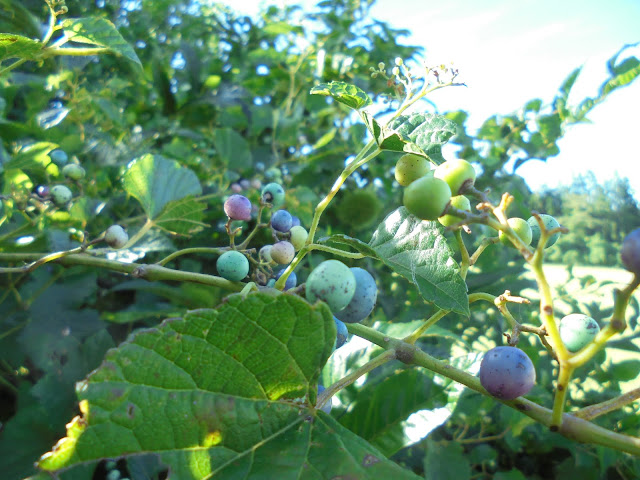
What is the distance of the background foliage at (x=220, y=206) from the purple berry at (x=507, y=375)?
1.22 ft

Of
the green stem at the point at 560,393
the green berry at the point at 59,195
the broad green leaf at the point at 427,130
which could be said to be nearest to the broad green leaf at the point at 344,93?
the broad green leaf at the point at 427,130

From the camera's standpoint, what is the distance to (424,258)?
1.77 feet

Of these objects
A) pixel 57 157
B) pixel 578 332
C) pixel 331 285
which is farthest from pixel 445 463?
pixel 57 157

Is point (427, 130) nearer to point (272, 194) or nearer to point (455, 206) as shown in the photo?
point (455, 206)

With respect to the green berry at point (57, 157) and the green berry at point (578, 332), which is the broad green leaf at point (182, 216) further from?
the green berry at point (578, 332)

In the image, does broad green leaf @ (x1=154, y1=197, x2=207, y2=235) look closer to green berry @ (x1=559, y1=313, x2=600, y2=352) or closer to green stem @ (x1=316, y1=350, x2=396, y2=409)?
green stem @ (x1=316, y1=350, x2=396, y2=409)

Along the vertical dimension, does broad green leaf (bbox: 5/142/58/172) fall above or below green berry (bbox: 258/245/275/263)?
below

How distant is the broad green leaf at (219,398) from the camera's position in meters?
0.42

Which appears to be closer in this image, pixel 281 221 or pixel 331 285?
pixel 331 285

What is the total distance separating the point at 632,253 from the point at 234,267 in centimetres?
45

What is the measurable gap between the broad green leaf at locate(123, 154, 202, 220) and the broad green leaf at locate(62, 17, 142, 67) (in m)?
0.22

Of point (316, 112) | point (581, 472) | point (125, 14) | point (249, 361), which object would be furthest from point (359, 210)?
point (125, 14)

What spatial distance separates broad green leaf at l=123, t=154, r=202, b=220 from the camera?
2.99 feet

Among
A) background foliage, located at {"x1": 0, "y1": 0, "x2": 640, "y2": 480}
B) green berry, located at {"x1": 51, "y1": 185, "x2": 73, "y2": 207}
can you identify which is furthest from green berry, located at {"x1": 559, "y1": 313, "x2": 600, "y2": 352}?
green berry, located at {"x1": 51, "y1": 185, "x2": 73, "y2": 207}
